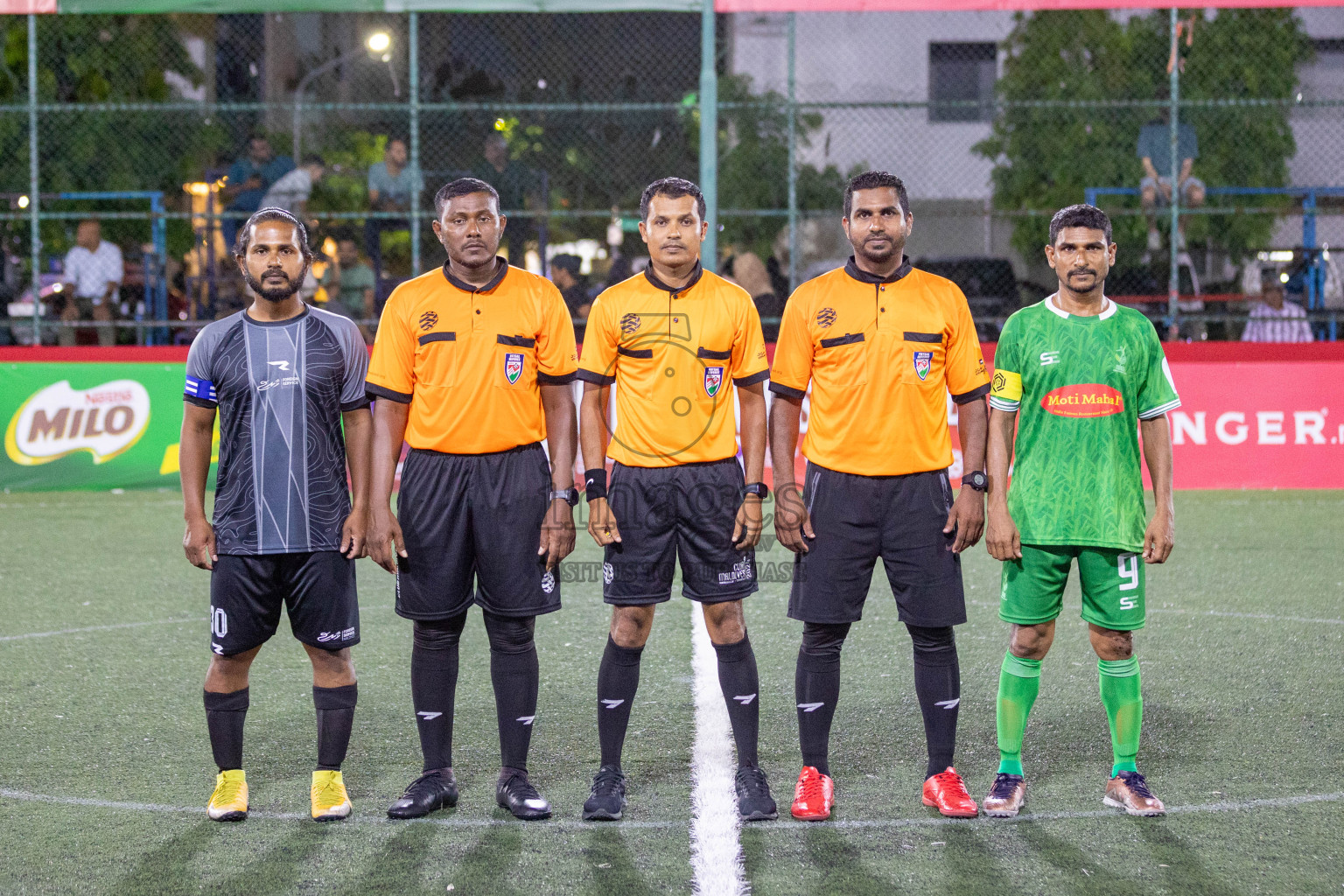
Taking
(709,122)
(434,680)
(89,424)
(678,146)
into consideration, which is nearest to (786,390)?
(434,680)

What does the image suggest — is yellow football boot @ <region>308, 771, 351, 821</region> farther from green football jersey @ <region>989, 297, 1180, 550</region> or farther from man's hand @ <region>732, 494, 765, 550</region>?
green football jersey @ <region>989, 297, 1180, 550</region>

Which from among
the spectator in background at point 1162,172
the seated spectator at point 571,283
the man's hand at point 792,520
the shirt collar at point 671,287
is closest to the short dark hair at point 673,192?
the shirt collar at point 671,287

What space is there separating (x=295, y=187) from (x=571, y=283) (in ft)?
10.1

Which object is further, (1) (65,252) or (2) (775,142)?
(2) (775,142)

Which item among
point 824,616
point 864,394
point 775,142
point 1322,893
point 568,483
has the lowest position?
point 1322,893

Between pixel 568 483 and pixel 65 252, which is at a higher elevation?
pixel 65 252

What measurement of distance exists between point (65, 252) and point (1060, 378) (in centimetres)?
1515

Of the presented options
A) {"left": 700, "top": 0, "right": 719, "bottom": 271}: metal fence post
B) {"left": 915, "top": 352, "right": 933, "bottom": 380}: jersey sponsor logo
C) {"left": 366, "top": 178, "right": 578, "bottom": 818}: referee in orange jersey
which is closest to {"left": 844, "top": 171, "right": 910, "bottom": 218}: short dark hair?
{"left": 915, "top": 352, "right": 933, "bottom": 380}: jersey sponsor logo

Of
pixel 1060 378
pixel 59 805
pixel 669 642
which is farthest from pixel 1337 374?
pixel 59 805

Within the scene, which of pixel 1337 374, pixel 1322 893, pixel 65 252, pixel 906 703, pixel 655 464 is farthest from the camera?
pixel 65 252

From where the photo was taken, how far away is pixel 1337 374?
10859 mm

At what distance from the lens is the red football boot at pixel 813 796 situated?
14.1 feet

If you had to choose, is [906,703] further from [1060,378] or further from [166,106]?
[166,106]

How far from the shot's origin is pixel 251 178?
14750 mm
